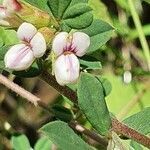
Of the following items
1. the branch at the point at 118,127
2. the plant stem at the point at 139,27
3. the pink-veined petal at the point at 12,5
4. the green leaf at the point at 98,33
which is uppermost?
the pink-veined petal at the point at 12,5

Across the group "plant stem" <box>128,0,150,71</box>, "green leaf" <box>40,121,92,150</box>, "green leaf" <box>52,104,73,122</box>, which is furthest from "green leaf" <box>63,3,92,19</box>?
"plant stem" <box>128,0,150,71</box>

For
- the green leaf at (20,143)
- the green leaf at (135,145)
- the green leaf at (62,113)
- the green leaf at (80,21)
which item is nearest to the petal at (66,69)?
the green leaf at (80,21)

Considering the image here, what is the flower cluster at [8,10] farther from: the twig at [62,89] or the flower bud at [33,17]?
the twig at [62,89]

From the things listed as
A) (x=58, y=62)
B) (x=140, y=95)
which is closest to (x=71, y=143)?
(x=58, y=62)

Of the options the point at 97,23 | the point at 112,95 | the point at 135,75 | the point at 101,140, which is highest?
the point at 97,23

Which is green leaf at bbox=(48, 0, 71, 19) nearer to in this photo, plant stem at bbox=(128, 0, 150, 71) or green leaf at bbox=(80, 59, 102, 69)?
green leaf at bbox=(80, 59, 102, 69)

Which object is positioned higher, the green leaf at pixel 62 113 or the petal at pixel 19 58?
the petal at pixel 19 58

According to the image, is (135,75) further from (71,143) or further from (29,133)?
(71,143)

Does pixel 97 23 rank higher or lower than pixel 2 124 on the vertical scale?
higher
